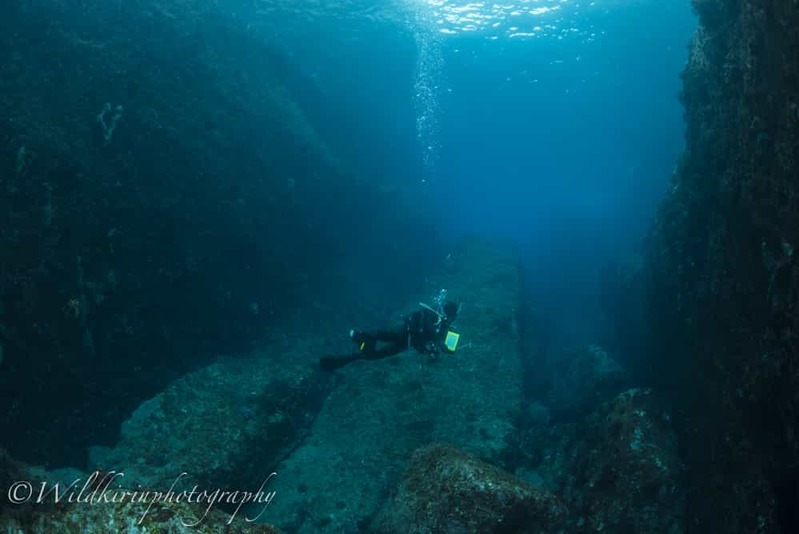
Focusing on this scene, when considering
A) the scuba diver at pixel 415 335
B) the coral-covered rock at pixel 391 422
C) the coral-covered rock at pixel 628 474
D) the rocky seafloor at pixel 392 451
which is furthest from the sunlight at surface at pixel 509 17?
the coral-covered rock at pixel 628 474

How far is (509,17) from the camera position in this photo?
26656 millimetres

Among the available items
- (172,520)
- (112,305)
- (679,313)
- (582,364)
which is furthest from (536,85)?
(172,520)

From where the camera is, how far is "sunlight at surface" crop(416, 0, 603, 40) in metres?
24.8

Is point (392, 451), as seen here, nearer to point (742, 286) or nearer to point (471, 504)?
point (471, 504)

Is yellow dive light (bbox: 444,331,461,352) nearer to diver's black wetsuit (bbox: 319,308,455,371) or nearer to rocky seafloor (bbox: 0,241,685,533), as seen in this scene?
diver's black wetsuit (bbox: 319,308,455,371)

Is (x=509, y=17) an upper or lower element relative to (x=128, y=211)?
upper

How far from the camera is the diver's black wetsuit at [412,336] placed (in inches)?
394

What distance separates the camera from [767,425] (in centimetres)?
556

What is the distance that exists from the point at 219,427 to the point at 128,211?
18.1ft

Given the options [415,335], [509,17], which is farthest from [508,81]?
[415,335]

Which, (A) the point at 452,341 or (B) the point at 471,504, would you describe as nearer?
(B) the point at 471,504

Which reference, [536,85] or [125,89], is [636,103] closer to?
[536,85]

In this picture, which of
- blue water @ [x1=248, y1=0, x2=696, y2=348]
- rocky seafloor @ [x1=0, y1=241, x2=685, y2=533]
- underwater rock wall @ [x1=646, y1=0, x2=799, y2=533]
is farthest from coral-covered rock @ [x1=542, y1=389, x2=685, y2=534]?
blue water @ [x1=248, y1=0, x2=696, y2=348]

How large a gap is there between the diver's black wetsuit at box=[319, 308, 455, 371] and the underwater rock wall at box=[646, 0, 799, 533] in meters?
4.76
